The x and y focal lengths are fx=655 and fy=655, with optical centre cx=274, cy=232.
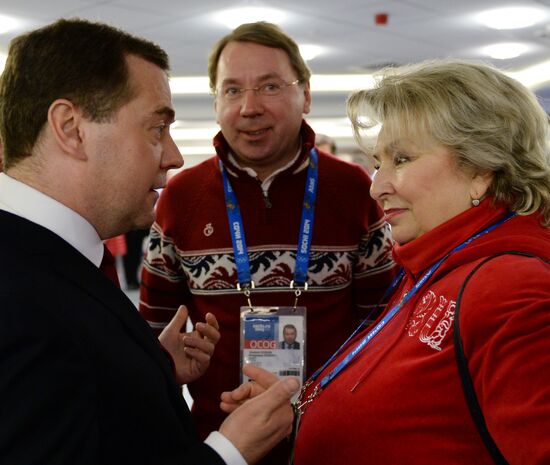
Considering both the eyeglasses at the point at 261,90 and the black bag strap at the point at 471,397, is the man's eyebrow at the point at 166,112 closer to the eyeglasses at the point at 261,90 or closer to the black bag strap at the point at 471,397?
the black bag strap at the point at 471,397

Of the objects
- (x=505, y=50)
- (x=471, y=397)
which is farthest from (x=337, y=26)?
(x=471, y=397)

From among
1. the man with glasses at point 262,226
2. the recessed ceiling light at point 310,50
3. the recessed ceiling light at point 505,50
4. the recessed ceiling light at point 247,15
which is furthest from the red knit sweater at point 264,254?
the recessed ceiling light at point 505,50

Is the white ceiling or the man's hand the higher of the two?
the white ceiling

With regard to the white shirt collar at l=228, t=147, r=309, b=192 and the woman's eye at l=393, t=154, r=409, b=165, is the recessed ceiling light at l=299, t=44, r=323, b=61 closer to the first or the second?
the white shirt collar at l=228, t=147, r=309, b=192

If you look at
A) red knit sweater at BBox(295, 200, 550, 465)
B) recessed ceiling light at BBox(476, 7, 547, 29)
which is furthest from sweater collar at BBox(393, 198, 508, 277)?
recessed ceiling light at BBox(476, 7, 547, 29)

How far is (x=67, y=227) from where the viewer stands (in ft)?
3.65

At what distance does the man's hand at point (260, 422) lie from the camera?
44.3 inches

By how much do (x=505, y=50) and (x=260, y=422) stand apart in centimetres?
797

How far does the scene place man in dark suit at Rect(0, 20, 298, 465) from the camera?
0.90m

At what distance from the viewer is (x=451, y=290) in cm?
124

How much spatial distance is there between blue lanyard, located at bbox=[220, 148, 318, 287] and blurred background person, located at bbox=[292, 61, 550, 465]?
1.40 feet

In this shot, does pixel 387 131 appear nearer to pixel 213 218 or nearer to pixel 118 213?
pixel 118 213

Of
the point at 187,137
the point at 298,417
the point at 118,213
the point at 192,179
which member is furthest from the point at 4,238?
the point at 187,137

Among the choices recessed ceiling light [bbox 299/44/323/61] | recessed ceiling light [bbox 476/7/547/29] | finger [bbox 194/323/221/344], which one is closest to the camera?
finger [bbox 194/323/221/344]
